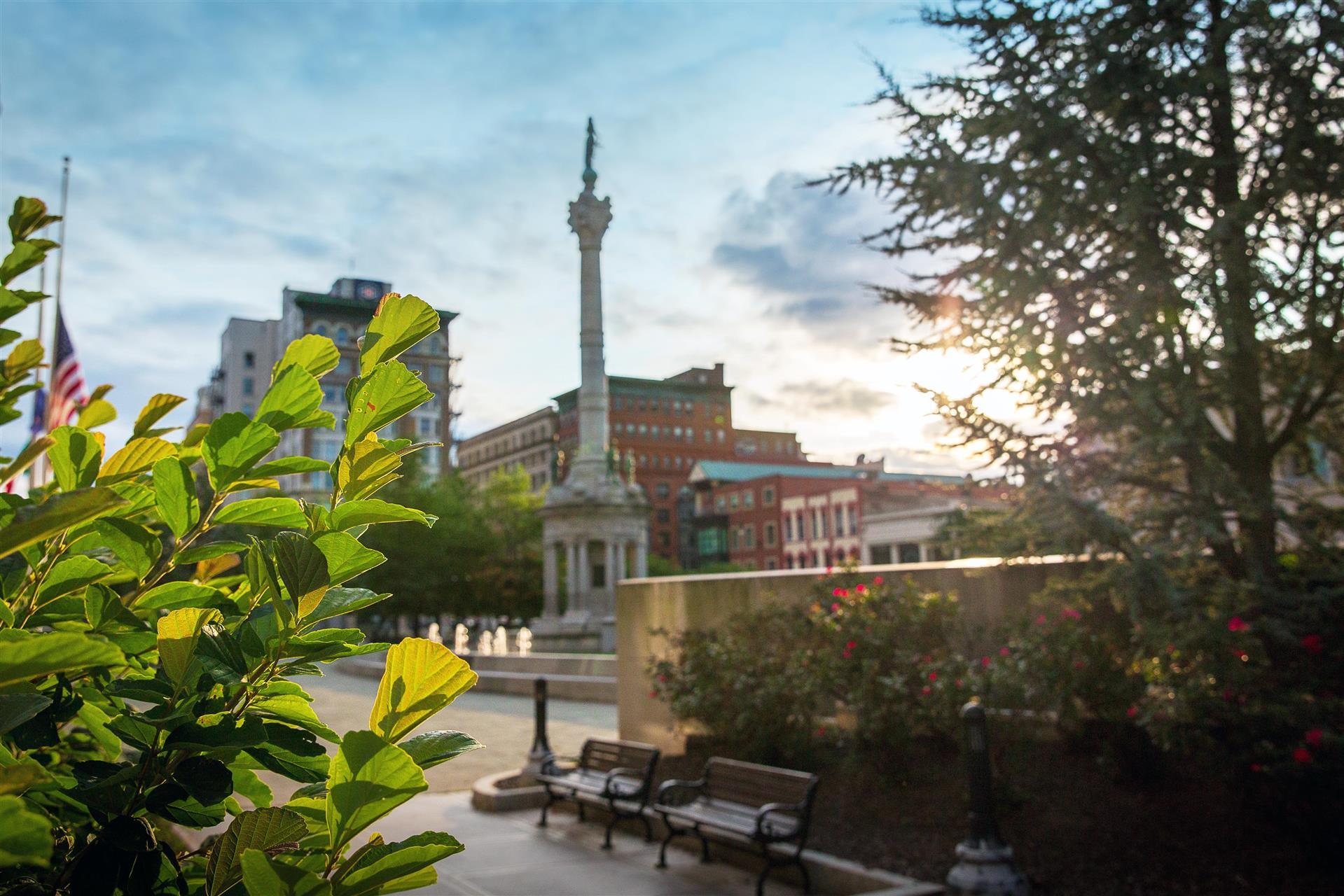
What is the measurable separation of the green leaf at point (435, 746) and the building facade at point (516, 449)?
339 feet

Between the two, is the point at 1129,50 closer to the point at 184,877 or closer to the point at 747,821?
the point at 747,821

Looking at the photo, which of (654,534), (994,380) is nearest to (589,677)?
(994,380)

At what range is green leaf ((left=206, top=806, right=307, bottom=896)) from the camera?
110 centimetres

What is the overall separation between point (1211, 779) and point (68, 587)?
Answer: 9.07 metres

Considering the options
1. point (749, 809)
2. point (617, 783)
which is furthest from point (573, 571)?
point (749, 809)

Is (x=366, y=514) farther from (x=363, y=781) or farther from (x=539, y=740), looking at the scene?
(x=539, y=740)

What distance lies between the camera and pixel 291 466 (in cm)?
138

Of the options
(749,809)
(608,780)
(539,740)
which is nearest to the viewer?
(749,809)

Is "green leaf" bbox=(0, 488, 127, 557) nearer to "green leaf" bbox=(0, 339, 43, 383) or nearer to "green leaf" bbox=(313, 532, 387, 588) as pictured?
"green leaf" bbox=(313, 532, 387, 588)

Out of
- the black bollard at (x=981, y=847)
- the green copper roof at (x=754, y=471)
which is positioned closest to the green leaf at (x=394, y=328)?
the black bollard at (x=981, y=847)

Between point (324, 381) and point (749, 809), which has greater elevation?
point (324, 381)

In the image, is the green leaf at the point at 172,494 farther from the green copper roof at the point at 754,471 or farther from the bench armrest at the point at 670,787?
the green copper roof at the point at 754,471

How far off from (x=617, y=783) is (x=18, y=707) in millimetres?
9824

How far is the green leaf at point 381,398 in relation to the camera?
1.17 m
